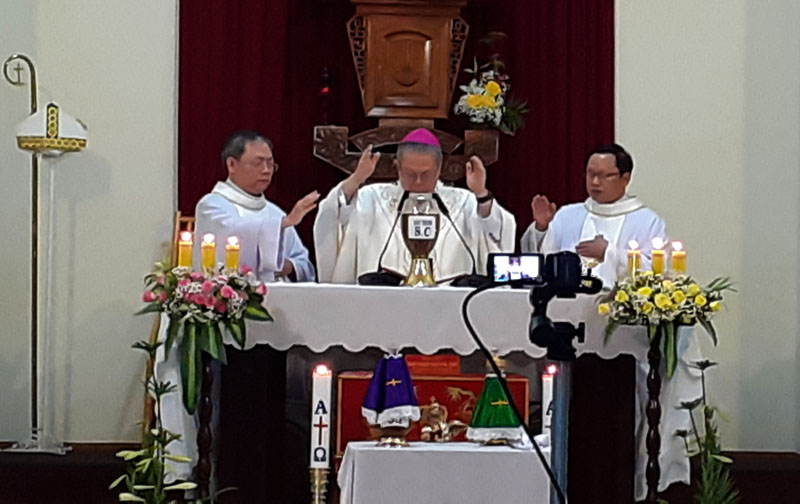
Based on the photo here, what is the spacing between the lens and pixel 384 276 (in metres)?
5.59

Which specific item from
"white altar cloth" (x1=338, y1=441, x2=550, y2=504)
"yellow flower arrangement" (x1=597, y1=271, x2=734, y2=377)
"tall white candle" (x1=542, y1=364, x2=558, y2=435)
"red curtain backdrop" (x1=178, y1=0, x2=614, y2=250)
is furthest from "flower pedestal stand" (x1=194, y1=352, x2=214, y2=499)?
"red curtain backdrop" (x1=178, y1=0, x2=614, y2=250)

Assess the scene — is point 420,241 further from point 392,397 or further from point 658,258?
point 658,258

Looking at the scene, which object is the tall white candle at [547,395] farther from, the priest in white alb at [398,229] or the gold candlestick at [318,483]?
the priest in white alb at [398,229]

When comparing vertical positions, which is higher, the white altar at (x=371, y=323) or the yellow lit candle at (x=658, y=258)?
the yellow lit candle at (x=658, y=258)

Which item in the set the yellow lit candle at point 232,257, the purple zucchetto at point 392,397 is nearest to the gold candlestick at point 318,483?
the purple zucchetto at point 392,397

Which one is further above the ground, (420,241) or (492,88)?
(492,88)

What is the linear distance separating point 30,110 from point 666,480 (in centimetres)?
395

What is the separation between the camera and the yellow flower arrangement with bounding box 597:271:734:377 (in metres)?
5.00

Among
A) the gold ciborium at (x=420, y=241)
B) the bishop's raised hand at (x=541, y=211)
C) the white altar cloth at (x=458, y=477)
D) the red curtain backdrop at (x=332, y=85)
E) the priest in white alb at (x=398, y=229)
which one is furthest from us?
the red curtain backdrop at (x=332, y=85)

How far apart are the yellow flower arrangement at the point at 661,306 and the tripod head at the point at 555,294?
2307mm

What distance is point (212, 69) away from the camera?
7137mm

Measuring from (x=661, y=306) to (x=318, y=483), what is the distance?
146cm

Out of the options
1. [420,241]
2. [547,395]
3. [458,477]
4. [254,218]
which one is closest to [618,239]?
[420,241]

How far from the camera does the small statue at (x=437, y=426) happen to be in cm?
512
